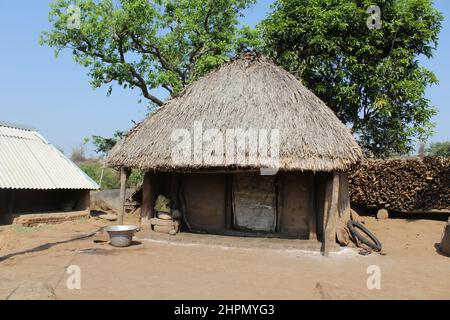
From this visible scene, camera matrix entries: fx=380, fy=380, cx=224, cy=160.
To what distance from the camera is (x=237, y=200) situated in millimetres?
9070

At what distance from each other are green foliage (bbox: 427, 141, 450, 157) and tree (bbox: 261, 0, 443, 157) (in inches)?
669

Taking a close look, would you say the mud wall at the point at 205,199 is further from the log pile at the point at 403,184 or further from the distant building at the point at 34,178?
the distant building at the point at 34,178

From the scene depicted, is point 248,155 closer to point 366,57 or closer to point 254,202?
point 254,202

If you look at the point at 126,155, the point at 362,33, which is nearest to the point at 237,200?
the point at 126,155

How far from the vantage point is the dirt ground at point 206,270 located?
15.3 ft

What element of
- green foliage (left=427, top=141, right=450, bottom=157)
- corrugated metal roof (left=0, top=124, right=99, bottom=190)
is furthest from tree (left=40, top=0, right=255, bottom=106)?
green foliage (left=427, top=141, right=450, bottom=157)

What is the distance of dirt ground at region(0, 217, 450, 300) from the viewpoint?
4648 mm

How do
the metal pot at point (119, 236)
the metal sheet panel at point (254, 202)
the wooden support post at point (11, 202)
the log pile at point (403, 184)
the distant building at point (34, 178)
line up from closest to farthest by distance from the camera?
the metal pot at point (119, 236) < the metal sheet panel at point (254, 202) < the log pile at point (403, 184) < the wooden support post at point (11, 202) < the distant building at point (34, 178)

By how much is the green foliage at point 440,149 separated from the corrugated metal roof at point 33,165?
2377cm

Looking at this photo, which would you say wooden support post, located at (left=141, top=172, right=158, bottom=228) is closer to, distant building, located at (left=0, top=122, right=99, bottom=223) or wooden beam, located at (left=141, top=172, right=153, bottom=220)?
wooden beam, located at (left=141, top=172, right=153, bottom=220)

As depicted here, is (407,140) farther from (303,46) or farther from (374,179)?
(303,46)

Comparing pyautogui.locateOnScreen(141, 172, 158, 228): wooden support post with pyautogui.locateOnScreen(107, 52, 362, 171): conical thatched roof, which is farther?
pyautogui.locateOnScreen(141, 172, 158, 228): wooden support post

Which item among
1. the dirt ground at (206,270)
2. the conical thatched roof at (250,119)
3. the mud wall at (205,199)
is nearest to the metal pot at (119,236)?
the dirt ground at (206,270)

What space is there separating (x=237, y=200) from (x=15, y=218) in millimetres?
6176
